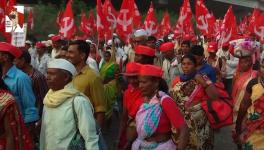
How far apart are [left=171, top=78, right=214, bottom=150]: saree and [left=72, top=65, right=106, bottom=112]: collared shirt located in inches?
36.0

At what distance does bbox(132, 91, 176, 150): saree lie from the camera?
13.4ft

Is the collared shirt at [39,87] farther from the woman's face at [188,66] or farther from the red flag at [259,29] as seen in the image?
the red flag at [259,29]

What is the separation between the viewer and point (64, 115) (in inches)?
153

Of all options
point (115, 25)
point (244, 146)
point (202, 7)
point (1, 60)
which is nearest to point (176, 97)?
point (244, 146)

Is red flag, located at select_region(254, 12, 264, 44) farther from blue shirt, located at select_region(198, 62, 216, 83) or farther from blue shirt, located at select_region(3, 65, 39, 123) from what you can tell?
blue shirt, located at select_region(3, 65, 39, 123)

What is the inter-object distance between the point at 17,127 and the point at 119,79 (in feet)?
11.4

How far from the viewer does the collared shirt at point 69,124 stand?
12.6 ft

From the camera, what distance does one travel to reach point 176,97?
547cm

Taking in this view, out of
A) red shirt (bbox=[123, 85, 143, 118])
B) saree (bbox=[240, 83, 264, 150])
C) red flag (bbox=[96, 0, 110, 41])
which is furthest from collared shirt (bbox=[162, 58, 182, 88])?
saree (bbox=[240, 83, 264, 150])

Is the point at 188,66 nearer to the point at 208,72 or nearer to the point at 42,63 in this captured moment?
the point at 208,72

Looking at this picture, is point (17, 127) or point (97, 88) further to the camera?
point (97, 88)

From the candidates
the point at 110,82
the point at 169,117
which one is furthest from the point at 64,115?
the point at 110,82

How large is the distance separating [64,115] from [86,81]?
1011mm

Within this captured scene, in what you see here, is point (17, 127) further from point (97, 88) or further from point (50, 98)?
point (97, 88)
